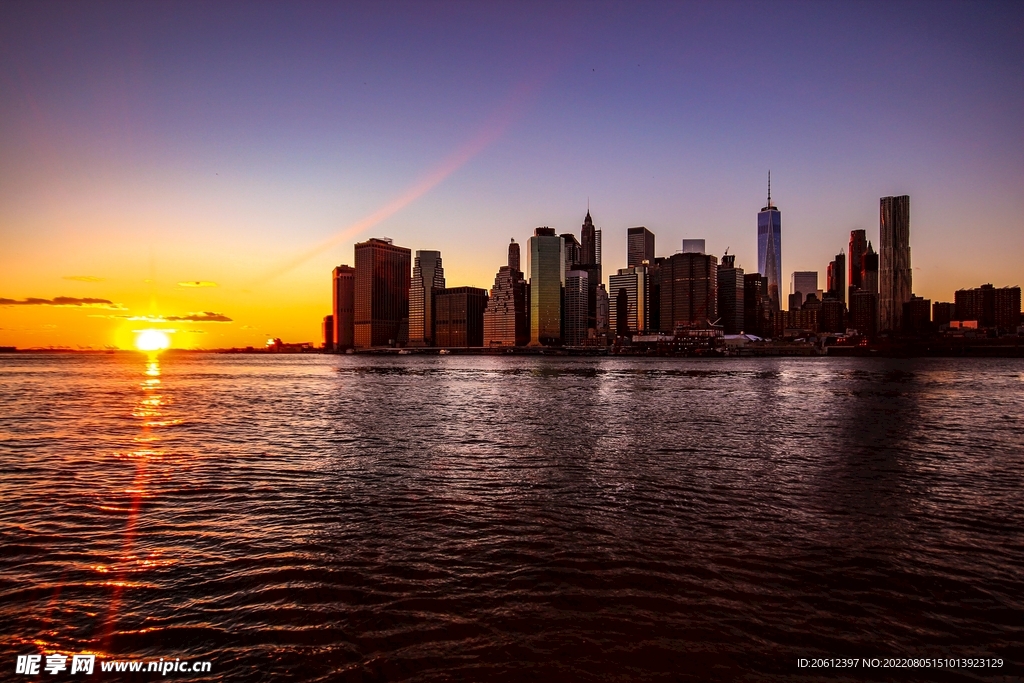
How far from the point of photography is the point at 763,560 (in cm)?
1430

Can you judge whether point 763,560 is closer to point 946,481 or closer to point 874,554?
point 874,554

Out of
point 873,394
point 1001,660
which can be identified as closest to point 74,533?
point 1001,660

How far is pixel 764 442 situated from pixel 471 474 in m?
20.6

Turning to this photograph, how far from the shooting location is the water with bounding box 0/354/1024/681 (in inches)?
397

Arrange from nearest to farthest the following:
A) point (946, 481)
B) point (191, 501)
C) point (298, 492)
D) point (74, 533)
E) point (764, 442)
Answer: point (74, 533) → point (191, 501) → point (298, 492) → point (946, 481) → point (764, 442)

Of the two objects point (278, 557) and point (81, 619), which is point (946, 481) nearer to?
point (278, 557)

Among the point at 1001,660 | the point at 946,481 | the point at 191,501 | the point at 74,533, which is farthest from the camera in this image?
the point at 946,481

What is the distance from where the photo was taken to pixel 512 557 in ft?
47.7

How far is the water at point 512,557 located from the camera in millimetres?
10094

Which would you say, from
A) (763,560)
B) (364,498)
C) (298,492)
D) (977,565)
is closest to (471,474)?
(364,498)

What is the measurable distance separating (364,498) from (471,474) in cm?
572

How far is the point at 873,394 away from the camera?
75562mm

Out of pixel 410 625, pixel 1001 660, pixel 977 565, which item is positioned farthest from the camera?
pixel 977 565

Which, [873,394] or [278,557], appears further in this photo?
[873,394]
